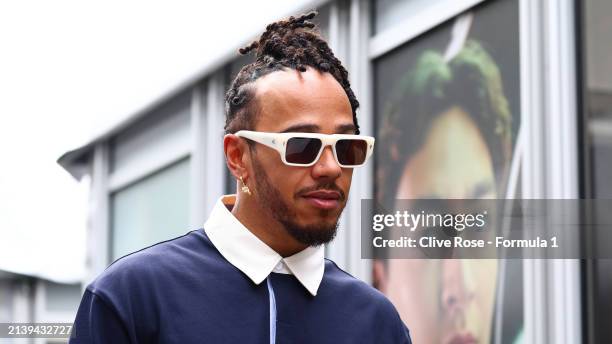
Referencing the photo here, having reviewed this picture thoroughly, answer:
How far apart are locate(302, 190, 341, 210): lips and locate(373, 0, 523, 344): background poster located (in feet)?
9.73

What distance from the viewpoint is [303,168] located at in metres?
1.94

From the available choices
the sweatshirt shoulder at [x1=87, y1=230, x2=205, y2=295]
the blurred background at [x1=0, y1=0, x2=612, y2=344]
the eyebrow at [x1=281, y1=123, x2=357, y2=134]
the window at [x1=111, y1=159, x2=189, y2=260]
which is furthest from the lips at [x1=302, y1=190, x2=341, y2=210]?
the window at [x1=111, y1=159, x2=189, y2=260]

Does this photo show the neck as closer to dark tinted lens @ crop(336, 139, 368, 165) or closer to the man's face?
the man's face

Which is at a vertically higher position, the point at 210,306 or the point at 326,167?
the point at 326,167

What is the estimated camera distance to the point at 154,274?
6.44ft

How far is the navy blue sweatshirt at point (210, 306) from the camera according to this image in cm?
189

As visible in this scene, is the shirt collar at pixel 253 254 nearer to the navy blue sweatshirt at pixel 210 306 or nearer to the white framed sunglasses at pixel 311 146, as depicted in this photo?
the navy blue sweatshirt at pixel 210 306

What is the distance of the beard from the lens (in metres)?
→ 1.95

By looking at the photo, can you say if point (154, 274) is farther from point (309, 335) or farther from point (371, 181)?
point (371, 181)

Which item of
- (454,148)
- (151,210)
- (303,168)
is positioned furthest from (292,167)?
(151,210)

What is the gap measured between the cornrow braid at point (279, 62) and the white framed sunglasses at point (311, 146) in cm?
6

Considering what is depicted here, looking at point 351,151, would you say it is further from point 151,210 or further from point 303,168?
point 151,210

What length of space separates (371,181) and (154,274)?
4115 millimetres

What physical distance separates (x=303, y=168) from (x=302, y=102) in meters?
0.12
